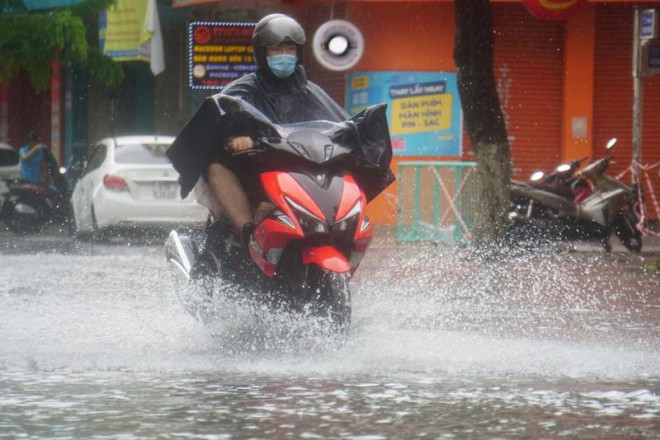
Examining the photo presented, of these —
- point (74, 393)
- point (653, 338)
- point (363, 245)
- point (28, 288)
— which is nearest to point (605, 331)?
point (653, 338)

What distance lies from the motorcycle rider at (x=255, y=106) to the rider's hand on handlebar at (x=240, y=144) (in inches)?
1.0

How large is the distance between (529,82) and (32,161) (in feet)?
25.5

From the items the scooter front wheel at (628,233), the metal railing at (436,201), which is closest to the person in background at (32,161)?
the metal railing at (436,201)

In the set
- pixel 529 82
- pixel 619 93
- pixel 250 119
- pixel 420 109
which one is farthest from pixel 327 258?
pixel 619 93

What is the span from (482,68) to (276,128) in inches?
378

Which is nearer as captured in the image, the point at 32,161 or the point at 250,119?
the point at 250,119

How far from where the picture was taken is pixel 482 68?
17.6 metres

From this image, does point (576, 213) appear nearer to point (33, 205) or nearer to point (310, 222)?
point (33, 205)

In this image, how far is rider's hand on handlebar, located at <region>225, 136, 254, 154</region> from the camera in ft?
27.1

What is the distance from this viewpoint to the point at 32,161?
1027 inches

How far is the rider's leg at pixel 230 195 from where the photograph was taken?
331 inches

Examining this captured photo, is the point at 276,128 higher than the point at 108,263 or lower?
higher

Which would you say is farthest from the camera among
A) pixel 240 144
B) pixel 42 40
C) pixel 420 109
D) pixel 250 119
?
pixel 42 40

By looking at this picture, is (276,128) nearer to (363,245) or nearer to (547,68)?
(363,245)
